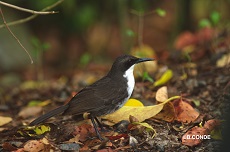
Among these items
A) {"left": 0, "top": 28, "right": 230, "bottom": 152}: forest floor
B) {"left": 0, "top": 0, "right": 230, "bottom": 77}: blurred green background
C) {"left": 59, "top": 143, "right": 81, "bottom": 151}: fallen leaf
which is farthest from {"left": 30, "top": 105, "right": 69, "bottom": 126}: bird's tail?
{"left": 0, "top": 0, "right": 230, "bottom": 77}: blurred green background

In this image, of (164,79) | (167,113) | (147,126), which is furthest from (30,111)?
(147,126)

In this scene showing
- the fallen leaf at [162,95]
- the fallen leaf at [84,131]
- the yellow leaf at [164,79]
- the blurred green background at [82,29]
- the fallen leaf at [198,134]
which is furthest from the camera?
the blurred green background at [82,29]

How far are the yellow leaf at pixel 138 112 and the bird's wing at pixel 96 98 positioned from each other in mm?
218

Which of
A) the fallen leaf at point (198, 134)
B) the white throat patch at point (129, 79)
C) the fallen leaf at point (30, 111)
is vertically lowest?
the fallen leaf at point (198, 134)

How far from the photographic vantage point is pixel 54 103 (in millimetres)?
7141

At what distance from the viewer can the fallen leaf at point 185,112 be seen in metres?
5.71

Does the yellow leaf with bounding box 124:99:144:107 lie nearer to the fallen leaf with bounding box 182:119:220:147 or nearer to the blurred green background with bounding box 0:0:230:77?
the fallen leaf with bounding box 182:119:220:147

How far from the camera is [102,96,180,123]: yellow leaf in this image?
5.61 meters

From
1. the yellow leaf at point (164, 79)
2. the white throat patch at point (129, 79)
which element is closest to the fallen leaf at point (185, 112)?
the white throat patch at point (129, 79)

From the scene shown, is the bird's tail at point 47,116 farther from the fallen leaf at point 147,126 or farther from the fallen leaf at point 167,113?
the fallen leaf at point 167,113

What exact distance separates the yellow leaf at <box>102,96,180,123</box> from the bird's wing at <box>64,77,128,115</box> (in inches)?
8.6

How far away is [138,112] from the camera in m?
5.65

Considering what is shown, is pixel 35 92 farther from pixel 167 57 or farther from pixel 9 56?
pixel 9 56

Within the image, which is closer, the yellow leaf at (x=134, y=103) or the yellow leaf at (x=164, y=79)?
the yellow leaf at (x=134, y=103)
